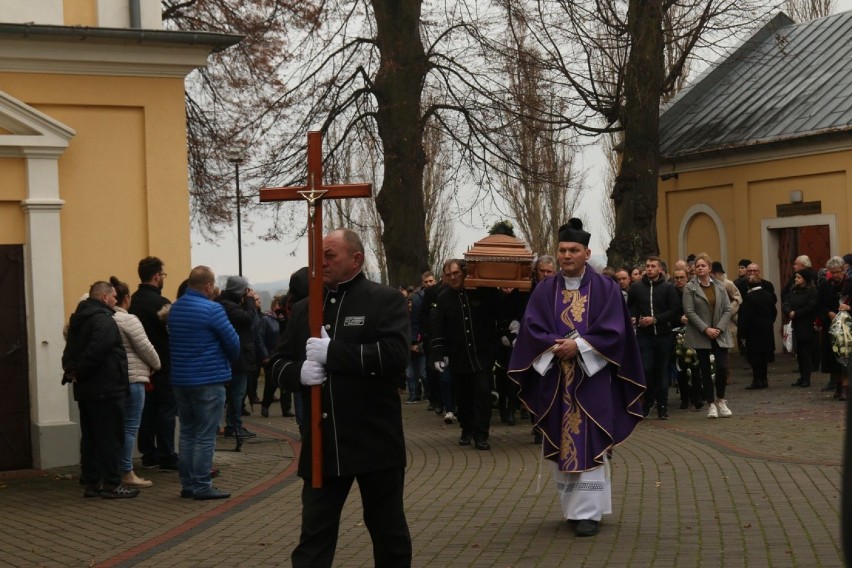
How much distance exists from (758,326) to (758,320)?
0.30 feet

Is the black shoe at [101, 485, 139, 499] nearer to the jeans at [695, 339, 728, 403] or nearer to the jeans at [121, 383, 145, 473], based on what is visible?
the jeans at [121, 383, 145, 473]

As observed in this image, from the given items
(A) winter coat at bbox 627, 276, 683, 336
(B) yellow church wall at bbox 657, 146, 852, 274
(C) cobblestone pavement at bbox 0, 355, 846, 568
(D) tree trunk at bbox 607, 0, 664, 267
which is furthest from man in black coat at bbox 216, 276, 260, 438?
(B) yellow church wall at bbox 657, 146, 852, 274

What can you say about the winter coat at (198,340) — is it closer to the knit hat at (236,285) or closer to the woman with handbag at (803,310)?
the knit hat at (236,285)

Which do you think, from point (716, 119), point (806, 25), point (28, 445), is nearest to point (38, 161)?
point (28, 445)

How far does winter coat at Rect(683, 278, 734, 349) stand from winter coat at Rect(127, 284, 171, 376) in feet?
21.1

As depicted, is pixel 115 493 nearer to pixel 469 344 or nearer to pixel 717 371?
pixel 469 344

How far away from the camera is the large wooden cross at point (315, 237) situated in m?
5.82

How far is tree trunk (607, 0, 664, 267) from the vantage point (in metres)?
23.6

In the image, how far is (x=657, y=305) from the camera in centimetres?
1573

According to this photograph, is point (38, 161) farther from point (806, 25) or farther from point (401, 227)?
point (806, 25)

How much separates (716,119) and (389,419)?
2472 cm

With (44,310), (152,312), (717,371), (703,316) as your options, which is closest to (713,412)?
(717,371)

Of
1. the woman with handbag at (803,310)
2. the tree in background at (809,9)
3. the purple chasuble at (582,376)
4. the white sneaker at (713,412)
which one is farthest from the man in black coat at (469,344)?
the tree in background at (809,9)

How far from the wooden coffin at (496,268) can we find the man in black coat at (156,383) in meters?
3.17
